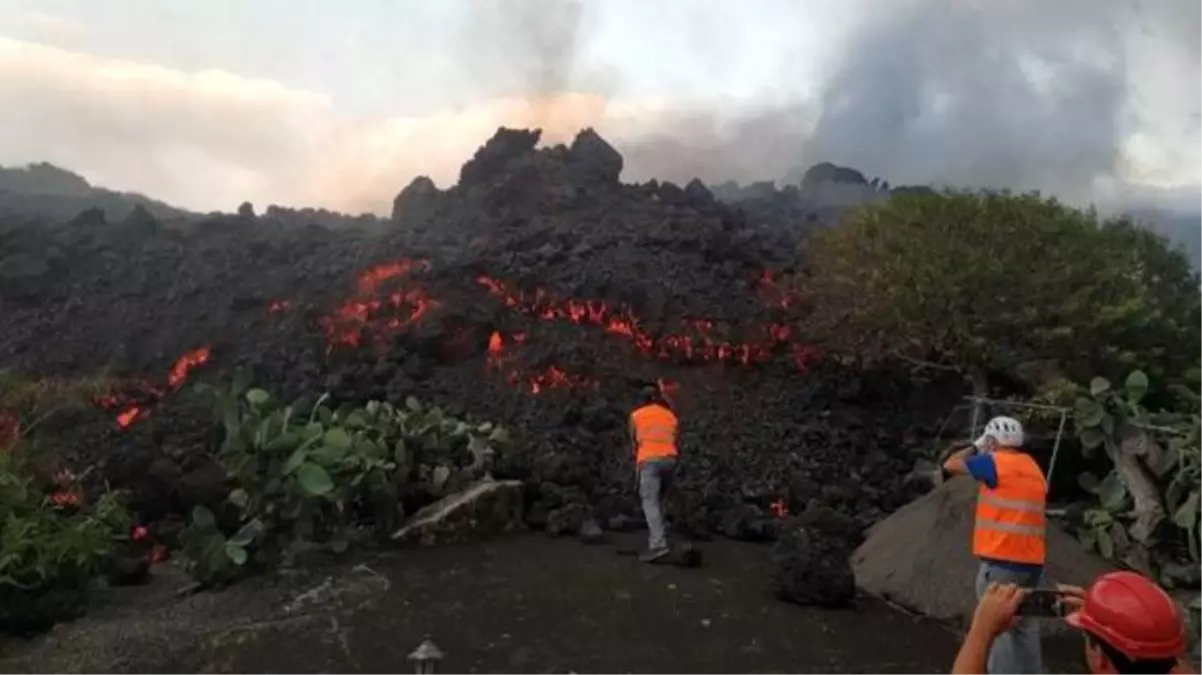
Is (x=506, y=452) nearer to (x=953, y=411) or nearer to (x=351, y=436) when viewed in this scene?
(x=351, y=436)

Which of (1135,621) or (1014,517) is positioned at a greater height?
(1135,621)

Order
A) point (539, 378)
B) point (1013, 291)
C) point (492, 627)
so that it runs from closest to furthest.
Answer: point (492, 627) < point (1013, 291) < point (539, 378)

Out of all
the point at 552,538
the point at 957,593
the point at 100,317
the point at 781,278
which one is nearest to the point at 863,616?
the point at 957,593

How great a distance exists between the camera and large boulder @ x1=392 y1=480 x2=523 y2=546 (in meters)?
13.3

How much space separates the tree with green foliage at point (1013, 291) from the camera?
16.3 metres

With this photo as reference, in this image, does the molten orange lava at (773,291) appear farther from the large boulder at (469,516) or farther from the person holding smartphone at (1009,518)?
the person holding smartphone at (1009,518)

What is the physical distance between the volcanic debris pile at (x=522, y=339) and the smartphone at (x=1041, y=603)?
11.1m

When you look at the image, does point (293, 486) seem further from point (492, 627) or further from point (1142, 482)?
point (1142, 482)

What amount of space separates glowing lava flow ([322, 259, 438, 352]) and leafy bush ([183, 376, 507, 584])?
6610 millimetres

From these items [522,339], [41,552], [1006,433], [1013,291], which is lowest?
[41,552]

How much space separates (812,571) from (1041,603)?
8423 millimetres

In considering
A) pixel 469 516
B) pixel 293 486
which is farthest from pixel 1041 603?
pixel 469 516

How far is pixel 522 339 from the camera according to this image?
21.0 m

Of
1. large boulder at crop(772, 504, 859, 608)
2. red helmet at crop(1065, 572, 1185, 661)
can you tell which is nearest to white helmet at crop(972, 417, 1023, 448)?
large boulder at crop(772, 504, 859, 608)
